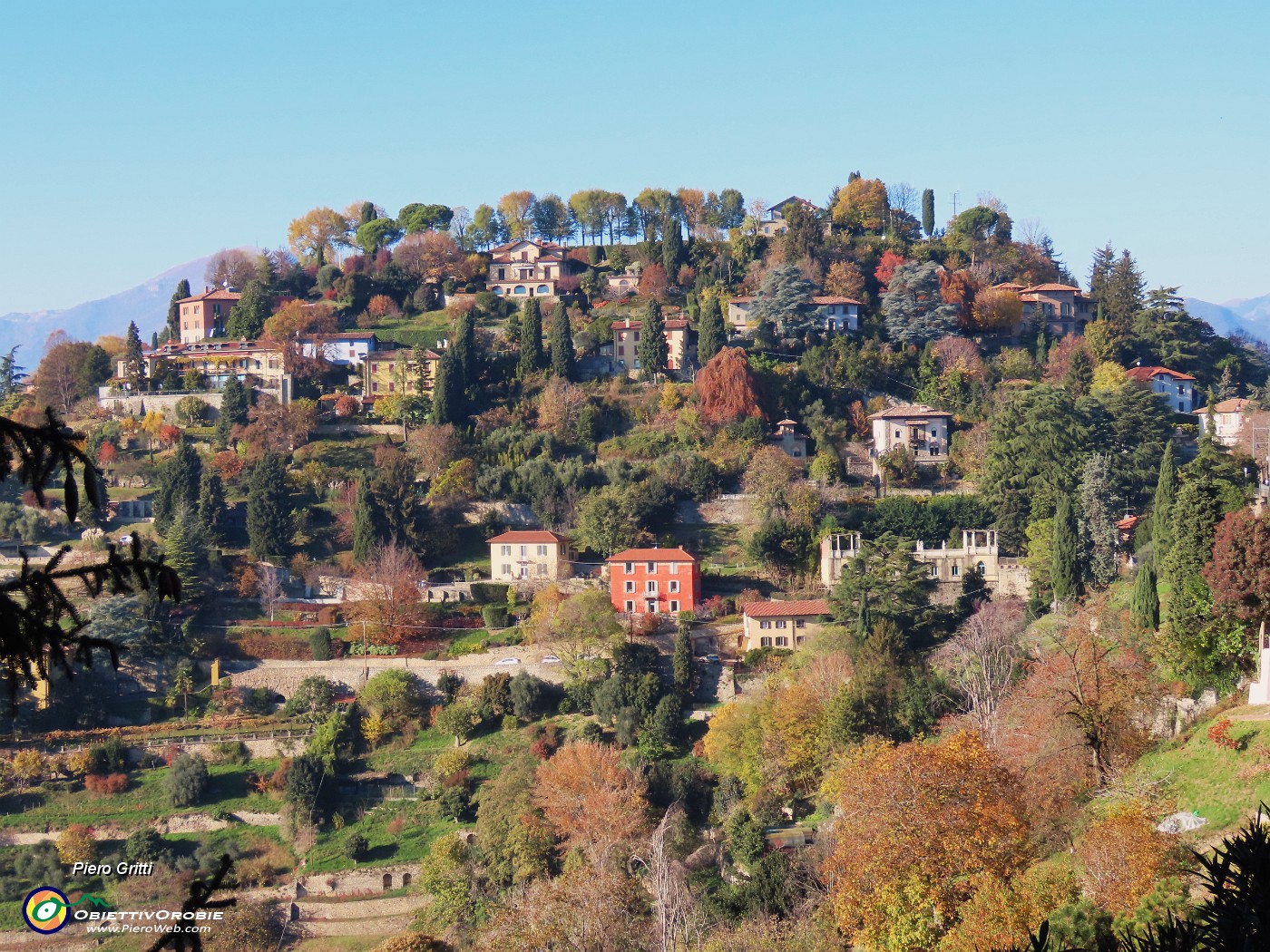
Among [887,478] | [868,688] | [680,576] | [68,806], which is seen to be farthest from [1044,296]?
[68,806]

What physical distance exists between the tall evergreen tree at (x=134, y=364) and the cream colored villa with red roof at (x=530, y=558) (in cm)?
2226

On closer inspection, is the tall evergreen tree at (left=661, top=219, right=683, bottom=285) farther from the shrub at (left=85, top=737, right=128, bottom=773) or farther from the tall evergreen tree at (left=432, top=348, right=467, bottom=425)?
the shrub at (left=85, top=737, right=128, bottom=773)

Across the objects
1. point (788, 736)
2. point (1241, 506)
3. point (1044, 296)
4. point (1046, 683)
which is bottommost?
point (788, 736)

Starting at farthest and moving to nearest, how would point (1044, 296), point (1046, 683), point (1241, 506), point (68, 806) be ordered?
point (1044, 296) → point (68, 806) → point (1241, 506) → point (1046, 683)

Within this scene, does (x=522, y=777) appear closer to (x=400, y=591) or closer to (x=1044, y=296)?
(x=400, y=591)

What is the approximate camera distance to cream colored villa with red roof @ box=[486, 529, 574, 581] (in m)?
46.9

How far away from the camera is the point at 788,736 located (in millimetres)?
35750

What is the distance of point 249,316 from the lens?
67.1m

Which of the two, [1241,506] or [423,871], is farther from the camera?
[423,871]

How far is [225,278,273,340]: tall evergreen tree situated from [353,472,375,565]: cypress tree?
21573 mm

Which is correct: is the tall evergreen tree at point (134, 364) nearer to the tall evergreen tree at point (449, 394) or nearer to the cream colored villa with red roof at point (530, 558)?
the tall evergreen tree at point (449, 394)

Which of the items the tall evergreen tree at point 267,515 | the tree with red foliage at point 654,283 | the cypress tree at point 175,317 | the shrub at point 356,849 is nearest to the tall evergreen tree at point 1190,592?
the shrub at point 356,849

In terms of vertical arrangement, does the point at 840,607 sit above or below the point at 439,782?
above

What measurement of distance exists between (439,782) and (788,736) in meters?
9.69
